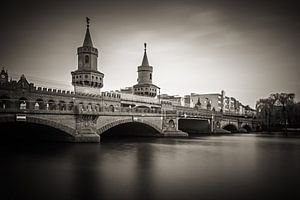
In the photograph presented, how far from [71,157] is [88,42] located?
47578 millimetres

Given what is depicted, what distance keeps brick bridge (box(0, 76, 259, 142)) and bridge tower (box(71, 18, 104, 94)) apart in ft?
17.3

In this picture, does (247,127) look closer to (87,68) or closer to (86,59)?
(87,68)

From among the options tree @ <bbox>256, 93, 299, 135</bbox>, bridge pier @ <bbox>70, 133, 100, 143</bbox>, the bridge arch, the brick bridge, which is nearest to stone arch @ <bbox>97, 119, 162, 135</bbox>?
the brick bridge

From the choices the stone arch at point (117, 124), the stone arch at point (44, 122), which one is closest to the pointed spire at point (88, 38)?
the stone arch at point (117, 124)

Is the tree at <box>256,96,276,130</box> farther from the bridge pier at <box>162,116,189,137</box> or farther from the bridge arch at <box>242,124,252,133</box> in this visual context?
the bridge pier at <box>162,116,189,137</box>

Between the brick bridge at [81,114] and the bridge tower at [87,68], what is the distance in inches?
208

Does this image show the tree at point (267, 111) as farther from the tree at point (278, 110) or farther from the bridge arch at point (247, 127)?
the bridge arch at point (247, 127)

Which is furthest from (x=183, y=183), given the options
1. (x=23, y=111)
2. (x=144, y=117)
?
(x=144, y=117)

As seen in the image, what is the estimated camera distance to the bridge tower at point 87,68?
65188 mm

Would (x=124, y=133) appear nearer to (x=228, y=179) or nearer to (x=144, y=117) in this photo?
(x=144, y=117)

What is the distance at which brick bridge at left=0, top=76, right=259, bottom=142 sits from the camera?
1105 inches

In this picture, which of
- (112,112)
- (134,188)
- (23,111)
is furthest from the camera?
(112,112)

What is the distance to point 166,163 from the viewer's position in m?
22.5

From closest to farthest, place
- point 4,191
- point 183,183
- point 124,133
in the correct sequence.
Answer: point 4,191
point 183,183
point 124,133
